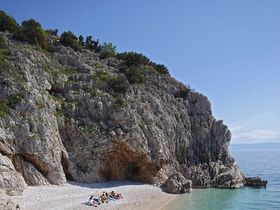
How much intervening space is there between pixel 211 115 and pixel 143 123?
15867 mm

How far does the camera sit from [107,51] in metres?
73.2

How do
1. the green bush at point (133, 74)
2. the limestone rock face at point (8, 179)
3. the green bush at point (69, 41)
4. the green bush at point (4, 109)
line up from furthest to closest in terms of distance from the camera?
1. the green bush at point (69, 41)
2. the green bush at point (133, 74)
3. the green bush at point (4, 109)
4. the limestone rock face at point (8, 179)

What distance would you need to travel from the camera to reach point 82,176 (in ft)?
149

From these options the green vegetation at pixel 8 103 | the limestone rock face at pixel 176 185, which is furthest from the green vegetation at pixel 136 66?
the green vegetation at pixel 8 103

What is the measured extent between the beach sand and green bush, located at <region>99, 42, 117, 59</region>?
98.6 ft

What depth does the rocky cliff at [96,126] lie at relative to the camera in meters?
41.2

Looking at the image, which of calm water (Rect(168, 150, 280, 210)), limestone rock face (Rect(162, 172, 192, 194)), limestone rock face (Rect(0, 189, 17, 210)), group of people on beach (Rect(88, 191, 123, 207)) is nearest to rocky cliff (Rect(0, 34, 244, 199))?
limestone rock face (Rect(162, 172, 192, 194))

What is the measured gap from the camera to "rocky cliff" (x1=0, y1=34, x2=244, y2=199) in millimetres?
41156

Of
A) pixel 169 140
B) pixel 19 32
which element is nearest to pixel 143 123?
pixel 169 140

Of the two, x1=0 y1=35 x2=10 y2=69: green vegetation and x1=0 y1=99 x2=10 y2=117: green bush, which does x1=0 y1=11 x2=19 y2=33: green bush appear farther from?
x1=0 y1=99 x2=10 y2=117: green bush

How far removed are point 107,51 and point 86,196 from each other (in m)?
40.4

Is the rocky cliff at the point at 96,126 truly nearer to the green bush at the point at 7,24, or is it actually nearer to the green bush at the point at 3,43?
the green bush at the point at 3,43

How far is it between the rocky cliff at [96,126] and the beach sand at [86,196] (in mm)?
1653

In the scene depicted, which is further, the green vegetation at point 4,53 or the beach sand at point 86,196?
the green vegetation at point 4,53
